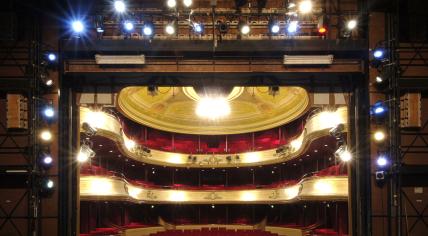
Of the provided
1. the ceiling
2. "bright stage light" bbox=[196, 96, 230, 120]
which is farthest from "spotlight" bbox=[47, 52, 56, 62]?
"bright stage light" bbox=[196, 96, 230, 120]

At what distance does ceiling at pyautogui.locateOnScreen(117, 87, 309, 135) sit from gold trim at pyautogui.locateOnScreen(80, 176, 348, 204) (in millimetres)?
3750

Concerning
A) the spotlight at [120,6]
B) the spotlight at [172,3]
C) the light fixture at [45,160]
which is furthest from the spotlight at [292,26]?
the light fixture at [45,160]

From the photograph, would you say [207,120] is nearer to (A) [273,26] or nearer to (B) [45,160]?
(A) [273,26]

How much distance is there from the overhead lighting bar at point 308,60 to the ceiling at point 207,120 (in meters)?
10.7

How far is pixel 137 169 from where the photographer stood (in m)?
31.6

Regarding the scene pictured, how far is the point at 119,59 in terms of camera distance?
1334 centimetres

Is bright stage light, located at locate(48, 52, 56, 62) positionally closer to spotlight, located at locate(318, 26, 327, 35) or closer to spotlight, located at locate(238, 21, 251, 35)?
spotlight, located at locate(238, 21, 251, 35)

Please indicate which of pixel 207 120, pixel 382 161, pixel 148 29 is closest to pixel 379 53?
pixel 382 161

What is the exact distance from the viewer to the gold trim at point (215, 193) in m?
19.6

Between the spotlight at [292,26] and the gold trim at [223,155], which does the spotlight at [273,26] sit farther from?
the gold trim at [223,155]

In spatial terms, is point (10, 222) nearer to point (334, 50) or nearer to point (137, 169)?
point (334, 50)

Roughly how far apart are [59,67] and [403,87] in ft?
28.1

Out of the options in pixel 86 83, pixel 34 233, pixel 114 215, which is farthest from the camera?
pixel 114 215

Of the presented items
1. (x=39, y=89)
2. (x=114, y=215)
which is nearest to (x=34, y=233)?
(x=39, y=89)
